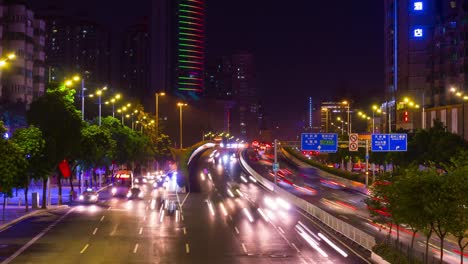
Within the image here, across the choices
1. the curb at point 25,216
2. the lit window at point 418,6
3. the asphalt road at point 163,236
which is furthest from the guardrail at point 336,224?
the lit window at point 418,6

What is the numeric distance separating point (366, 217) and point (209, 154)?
128148 millimetres

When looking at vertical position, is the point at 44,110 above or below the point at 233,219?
above

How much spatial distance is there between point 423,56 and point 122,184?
297 ft

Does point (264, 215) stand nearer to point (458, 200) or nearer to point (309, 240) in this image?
point (309, 240)

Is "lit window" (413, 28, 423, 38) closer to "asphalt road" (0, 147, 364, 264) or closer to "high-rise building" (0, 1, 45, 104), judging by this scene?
"high-rise building" (0, 1, 45, 104)

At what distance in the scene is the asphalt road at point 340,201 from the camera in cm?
4188

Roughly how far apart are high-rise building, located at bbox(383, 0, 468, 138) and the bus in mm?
64163

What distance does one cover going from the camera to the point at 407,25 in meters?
159

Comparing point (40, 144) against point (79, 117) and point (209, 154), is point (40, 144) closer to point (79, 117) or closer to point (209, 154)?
point (79, 117)

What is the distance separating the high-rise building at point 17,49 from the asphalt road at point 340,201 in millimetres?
41335

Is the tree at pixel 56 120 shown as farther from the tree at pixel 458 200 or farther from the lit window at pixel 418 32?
the lit window at pixel 418 32

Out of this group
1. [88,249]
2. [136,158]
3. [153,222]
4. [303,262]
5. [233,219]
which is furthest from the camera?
[136,158]

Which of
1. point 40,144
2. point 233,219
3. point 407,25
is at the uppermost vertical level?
point 407,25

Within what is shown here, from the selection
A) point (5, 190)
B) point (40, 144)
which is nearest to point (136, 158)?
point (40, 144)
